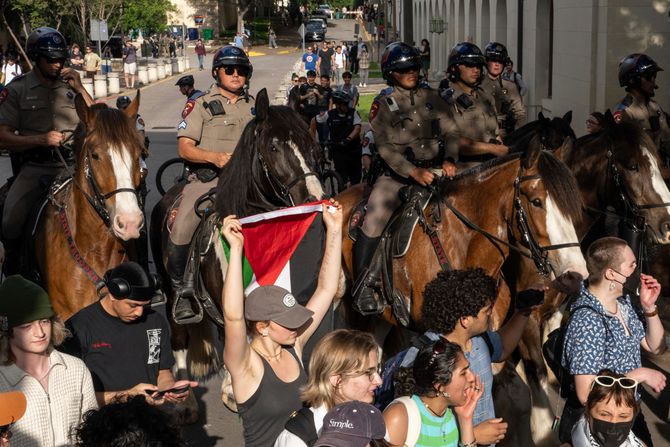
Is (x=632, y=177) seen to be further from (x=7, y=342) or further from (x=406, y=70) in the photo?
(x=7, y=342)

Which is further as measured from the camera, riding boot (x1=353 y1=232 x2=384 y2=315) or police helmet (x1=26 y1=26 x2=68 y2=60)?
police helmet (x1=26 y1=26 x2=68 y2=60)

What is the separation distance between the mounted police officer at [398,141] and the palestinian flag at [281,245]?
0.97 metres

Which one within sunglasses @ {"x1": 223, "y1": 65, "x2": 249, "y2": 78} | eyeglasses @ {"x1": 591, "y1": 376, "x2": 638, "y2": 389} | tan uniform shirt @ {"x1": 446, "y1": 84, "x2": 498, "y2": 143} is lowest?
eyeglasses @ {"x1": 591, "y1": 376, "x2": 638, "y2": 389}

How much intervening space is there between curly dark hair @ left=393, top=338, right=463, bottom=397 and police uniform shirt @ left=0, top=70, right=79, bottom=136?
5076 millimetres

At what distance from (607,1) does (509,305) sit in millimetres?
10931

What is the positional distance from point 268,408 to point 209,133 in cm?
415

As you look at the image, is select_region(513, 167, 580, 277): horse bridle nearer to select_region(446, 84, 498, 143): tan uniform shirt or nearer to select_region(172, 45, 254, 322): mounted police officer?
select_region(446, 84, 498, 143): tan uniform shirt

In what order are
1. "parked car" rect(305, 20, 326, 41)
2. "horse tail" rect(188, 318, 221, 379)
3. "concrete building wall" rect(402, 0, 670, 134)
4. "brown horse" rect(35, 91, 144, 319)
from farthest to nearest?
"parked car" rect(305, 20, 326, 41) → "concrete building wall" rect(402, 0, 670, 134) → "horse tail" rect(188, 318, 221, 379) → "brown horse" rect(35, 91, 144, 319)

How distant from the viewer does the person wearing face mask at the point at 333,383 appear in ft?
15.4

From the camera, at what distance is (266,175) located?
777 cm

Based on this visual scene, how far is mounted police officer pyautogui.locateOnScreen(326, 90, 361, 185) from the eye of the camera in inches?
709

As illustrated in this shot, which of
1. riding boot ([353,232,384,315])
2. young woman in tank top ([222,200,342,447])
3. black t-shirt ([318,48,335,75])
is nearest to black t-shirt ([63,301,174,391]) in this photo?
young woman in tank top ([222,200,342,447])

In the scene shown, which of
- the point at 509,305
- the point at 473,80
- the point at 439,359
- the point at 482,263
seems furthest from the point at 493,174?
the point at 439,359

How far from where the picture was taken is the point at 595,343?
19.6 feet
